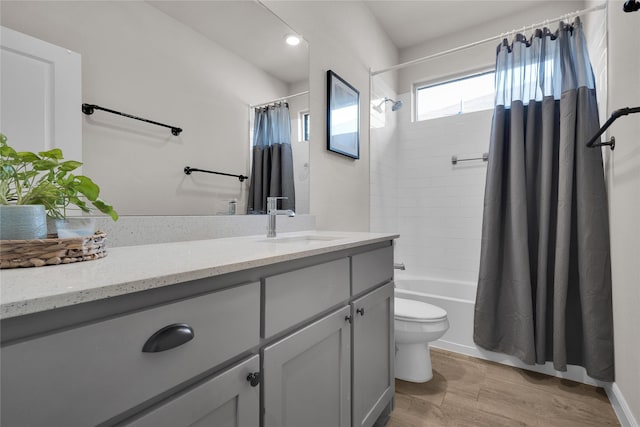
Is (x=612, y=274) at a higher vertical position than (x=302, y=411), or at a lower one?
higher

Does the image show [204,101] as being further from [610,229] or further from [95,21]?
[610,229]

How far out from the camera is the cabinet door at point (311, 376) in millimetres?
842

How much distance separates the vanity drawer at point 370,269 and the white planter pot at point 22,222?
36.9 inches

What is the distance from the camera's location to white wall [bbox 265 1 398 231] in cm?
195

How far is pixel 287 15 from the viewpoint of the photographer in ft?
5.81

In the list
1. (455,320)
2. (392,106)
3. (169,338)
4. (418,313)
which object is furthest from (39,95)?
(392,106)

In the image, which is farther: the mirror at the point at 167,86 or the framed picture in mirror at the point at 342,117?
the framed picture in mirror at the point at 342,117

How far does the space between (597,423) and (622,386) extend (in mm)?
226

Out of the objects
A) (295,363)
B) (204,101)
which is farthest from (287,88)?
(295,363)

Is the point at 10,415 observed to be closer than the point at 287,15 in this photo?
Yes

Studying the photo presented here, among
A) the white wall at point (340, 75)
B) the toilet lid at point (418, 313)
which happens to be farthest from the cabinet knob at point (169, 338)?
the toilet lid at point (418, 313)

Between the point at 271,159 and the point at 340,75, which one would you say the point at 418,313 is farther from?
the point at 340,75

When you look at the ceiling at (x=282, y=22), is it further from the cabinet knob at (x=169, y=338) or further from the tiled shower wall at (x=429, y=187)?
the cabinet knob at (x=169, y=338)

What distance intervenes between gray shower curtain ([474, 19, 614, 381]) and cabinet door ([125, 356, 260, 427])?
1924mm
